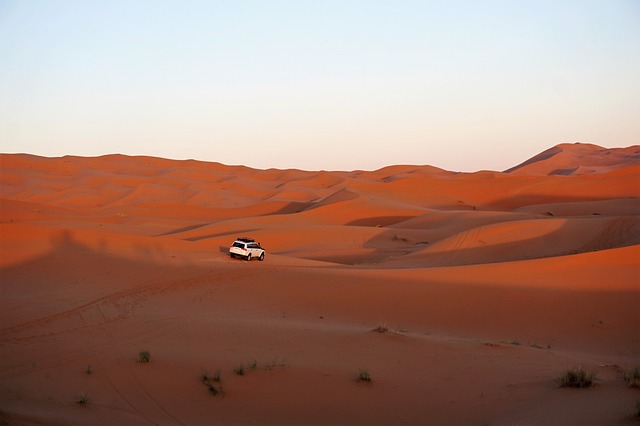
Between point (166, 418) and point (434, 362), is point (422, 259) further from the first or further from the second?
point (166, 418)

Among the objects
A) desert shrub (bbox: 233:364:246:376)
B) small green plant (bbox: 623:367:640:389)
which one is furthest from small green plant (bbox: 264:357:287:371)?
small green plant (bbox: 623:367:640:389)

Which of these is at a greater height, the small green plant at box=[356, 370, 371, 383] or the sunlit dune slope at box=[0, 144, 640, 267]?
the sunlit dune slope at box=[0, 144, 640, 267]

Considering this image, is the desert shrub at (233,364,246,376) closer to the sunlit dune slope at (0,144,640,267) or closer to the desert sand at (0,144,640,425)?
the desert sand at (0,144,640,425)

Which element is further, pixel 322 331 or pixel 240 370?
pixel 322 331

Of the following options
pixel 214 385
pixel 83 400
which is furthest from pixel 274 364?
pixel 83 400

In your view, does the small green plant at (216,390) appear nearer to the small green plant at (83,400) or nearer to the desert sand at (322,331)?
the desert sand at (322,331)

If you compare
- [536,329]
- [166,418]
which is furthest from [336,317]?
[166,418]

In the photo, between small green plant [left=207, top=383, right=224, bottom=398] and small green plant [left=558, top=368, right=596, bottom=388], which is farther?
small green plant [left=207, top=383, right=224, bottom=398]

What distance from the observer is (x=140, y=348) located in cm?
1076

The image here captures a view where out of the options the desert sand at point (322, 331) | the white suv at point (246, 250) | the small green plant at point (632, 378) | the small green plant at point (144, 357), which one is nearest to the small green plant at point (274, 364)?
the desert sand at point (322, 331)

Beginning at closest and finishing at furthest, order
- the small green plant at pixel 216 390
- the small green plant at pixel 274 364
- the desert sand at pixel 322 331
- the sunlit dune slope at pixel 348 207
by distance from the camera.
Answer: the desert sand at pixel 322 331
the small green plant at pixel 216 390
the small green plant at pixel 274 364
the sunlit dune slope at pixel 348 207

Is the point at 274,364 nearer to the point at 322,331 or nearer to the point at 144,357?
the point at 144,357

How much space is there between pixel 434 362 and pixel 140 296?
870cm

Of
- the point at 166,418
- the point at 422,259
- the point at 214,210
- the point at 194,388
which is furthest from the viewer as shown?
the point at 214,210
